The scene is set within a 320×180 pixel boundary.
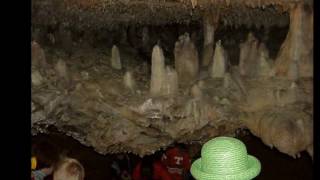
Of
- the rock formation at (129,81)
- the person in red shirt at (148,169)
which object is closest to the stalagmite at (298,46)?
the rock formation at (129,81)

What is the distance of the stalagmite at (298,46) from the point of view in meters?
3.36

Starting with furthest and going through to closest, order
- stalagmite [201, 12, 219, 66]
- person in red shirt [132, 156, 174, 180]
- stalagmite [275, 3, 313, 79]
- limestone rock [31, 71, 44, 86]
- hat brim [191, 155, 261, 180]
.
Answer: person in red shirt [132, 156, 174, 180]
stalagmite [201, 12, 219, 66]
limestone rock [31, 71, 44, 86]
stalagmite [275, 3, 313, 79]
hat brim [191, 155, 261, 180]

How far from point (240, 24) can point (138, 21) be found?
2.58 feet

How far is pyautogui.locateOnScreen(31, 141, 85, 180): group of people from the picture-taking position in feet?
12.0

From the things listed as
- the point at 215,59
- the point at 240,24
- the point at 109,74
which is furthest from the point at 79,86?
the point at 240,24

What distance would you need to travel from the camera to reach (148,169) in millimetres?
3893

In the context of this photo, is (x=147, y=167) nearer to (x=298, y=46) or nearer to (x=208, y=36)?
(x=208, y=36)

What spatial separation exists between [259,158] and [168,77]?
38.1 inches

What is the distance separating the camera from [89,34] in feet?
12.1

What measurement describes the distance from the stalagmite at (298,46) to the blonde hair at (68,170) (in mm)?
1676

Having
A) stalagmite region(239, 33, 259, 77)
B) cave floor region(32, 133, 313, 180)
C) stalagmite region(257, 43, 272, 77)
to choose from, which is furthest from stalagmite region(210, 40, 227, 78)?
cave floor region(32, 133, 313, 180)

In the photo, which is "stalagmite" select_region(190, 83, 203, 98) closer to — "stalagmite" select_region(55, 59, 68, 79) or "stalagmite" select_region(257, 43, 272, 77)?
"stalagmite" select_region(257, 43, 272, 77)

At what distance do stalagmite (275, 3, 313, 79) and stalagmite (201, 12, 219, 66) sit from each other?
1.76ft

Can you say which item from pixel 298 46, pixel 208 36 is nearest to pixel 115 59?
pixel 208 36
